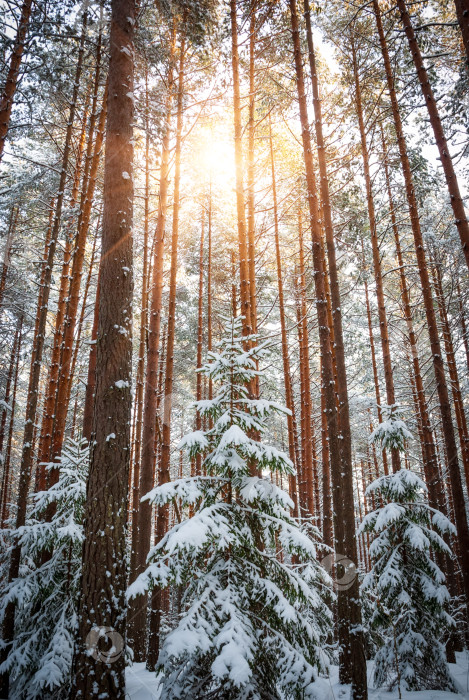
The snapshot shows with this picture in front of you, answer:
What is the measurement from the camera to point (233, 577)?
420cm

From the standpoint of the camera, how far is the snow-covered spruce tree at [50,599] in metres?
5.71

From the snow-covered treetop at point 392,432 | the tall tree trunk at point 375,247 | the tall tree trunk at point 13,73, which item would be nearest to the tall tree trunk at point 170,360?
the tall tree trunk at point 13,73

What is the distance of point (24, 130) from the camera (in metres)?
10.4

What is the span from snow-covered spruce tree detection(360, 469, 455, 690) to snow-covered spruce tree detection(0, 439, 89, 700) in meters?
5.45

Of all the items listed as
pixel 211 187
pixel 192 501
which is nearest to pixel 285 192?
pixel 211 187

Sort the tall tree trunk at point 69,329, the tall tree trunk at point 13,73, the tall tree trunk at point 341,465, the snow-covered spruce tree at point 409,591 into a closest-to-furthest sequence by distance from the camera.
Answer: the tall tree trunk at point 341,465 → the snow-covered spruce tree at point 409,591 → the tall tree trunk at point 13,73 → the tall tree trunk at point 69,329

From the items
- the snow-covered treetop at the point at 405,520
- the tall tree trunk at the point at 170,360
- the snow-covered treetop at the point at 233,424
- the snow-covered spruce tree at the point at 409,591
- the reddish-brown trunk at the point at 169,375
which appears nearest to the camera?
the snow-covered treetop at the point at 233,424

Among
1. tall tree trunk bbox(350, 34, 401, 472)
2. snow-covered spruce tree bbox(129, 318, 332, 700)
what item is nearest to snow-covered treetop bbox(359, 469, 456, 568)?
tall tree trunk bbox(350, 34, 401, 472)

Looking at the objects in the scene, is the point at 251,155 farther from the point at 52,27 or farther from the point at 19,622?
the point at 19,622

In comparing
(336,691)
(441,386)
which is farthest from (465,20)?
(336,691)

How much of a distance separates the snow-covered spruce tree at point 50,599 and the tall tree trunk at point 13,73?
6.31 metres

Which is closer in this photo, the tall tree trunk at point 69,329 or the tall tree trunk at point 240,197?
the tall tree trunk at point 240,197

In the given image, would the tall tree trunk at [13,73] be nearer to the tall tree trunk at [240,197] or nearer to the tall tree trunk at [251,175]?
the tall tree trunk at [240,197]

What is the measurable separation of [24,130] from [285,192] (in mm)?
7800
